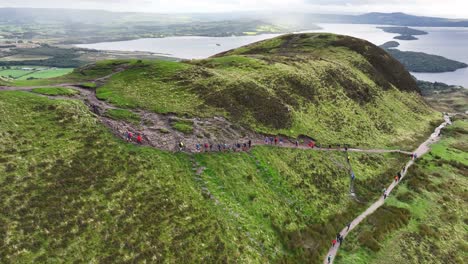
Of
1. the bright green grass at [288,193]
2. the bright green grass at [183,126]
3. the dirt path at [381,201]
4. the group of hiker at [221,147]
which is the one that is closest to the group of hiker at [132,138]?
the group of hiker at [221,147]

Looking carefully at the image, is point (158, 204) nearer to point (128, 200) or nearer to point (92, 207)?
point (128, 200)

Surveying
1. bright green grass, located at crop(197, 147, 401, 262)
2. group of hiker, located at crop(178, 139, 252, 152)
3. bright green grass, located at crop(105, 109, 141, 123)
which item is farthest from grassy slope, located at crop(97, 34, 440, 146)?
bright green grass, located at crop(197, 147, 401, 262)

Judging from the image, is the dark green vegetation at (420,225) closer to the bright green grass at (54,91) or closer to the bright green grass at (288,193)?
the bright green grass at (288,193)

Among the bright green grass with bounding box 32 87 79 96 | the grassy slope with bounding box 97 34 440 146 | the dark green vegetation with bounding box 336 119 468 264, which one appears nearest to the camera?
the dark green vegetation with bounding box 336 119 468 264

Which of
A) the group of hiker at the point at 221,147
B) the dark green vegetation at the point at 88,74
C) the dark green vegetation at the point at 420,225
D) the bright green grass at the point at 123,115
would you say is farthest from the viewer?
the dark green vegetation at the point at 88,74

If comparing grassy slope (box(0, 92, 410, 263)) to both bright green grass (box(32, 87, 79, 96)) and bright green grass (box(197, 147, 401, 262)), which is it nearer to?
bright green grass (box(197, 147, 401, 262))

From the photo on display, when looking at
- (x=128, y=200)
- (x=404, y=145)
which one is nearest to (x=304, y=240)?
(x=128, y=200)

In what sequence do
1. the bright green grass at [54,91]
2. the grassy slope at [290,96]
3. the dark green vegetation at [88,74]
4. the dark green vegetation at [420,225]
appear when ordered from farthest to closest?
the grassy slope at [290,96], the dark green vegetation at [88,74], the bright green grass at [54,91], the dark green vegetation at [420,225]
